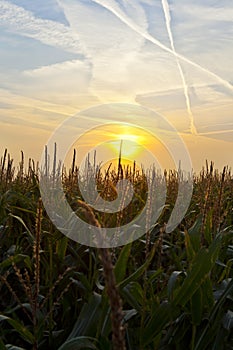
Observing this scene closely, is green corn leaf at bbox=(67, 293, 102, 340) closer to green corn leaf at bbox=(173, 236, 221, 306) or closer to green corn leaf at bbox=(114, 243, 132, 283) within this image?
green corn leaf at bbox=(114, 243, 132, 283)

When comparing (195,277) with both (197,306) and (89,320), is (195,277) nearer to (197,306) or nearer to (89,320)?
(197,306)

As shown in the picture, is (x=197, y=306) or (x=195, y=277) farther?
(x=197, y=306)

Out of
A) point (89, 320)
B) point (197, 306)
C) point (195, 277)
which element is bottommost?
point (89, 320)

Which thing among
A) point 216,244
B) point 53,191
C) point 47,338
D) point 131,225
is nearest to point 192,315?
point 216,244

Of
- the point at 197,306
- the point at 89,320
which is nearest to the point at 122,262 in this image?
the point at 89,320

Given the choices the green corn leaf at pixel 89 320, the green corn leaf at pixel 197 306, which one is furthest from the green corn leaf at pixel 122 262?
the green corn leaf at pixel 197 306

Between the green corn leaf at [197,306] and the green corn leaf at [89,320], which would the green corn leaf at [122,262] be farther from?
the green corn leaf at [197,306]

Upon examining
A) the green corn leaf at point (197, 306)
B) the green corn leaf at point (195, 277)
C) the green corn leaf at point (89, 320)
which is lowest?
the green corn leaf at point (89, 320)

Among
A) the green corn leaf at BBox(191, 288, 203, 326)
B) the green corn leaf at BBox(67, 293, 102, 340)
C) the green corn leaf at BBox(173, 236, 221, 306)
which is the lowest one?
the green corn leaf at BBox(67, 293, 102, 340)

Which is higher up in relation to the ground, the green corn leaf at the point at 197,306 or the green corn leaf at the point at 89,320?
the green corn leaf at the point at 197,306

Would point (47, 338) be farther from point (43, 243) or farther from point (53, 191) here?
point (53, 191)

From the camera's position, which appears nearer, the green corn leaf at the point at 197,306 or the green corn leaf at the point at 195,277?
the green corn leaf at the point at 195,277

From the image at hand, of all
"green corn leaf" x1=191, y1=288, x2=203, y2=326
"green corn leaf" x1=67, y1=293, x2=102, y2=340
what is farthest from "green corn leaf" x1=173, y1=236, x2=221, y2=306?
"green corn leaf" x1=67, y1=293, x2=102, y2=340

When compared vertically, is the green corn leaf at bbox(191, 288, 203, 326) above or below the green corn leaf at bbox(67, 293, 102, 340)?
above
